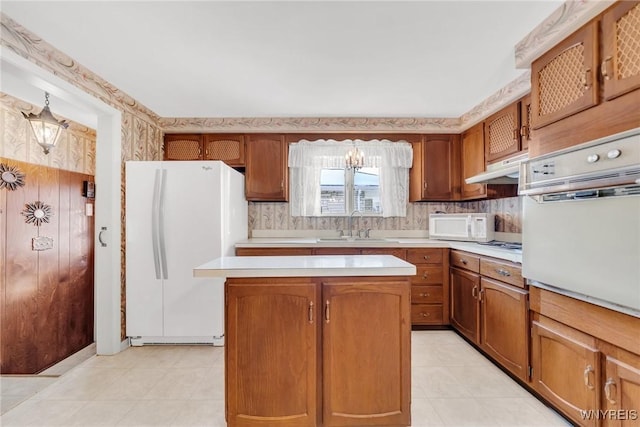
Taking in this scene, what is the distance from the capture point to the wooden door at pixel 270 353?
1525 mm

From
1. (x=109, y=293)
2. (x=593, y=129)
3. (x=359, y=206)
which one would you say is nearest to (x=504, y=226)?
(x=359, y=206)

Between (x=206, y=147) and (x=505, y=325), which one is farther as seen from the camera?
(x=206, y=147)

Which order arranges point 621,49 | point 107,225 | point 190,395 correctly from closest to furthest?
point 621,49, point 190,395, point 107,225

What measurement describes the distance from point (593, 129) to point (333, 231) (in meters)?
2.71

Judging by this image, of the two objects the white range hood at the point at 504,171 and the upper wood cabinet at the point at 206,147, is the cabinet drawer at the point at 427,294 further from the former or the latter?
the upper wood cabinet at the point at 206,147

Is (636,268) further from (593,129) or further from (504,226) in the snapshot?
(504,226)

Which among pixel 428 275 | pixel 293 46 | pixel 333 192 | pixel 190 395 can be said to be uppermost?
pixel 293 46

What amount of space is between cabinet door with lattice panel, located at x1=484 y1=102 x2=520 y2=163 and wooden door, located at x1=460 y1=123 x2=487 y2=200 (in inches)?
3.9

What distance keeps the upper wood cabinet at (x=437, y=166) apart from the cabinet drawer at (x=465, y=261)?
0.83m

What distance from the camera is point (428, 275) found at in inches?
125

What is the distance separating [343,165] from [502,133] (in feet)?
5.55

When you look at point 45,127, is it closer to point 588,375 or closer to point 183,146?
point 183,146

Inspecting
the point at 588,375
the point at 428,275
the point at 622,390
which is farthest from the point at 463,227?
the point at 622,390

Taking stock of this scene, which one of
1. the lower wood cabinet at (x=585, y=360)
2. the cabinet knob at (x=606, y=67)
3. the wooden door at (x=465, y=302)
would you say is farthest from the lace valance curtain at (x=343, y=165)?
the cabinet knob at (x=606, y=67)
